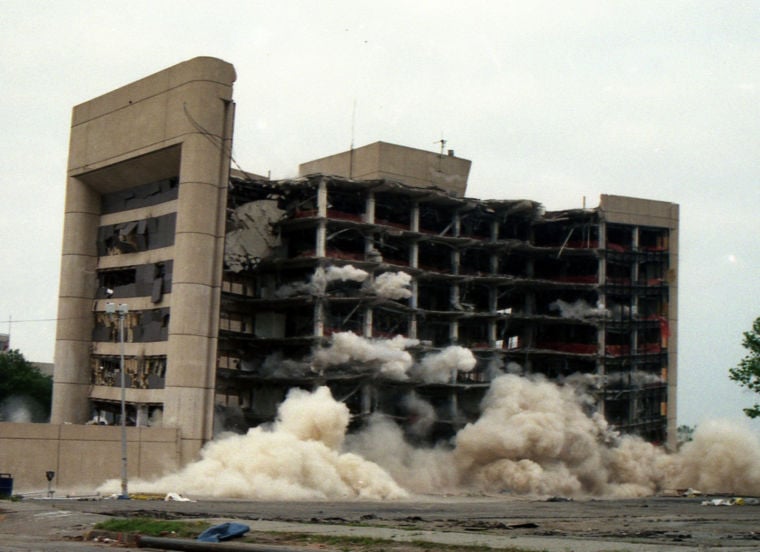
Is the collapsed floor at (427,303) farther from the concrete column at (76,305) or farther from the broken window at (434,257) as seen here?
the concrete column at (76,305)

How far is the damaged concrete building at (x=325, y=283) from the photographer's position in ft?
225

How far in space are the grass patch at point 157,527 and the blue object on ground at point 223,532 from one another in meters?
1.16

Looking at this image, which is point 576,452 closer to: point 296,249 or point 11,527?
point 296,249

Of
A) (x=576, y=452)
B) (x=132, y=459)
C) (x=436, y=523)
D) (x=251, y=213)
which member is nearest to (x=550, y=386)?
(x=576, y=452)

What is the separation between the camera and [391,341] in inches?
2908

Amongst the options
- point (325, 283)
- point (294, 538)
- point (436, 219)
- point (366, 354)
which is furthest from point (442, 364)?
point (294, 538)

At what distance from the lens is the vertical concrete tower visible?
220 ft

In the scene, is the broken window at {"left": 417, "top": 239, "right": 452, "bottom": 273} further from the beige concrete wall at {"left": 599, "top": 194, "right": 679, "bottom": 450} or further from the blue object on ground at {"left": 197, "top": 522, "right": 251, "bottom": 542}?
the blue object on ground at {"left": 197, "top": 522, "right": 251, "bottom": 542}

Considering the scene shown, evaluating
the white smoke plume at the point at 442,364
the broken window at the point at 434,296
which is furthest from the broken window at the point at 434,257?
the white smoke plume at the point at 442,364

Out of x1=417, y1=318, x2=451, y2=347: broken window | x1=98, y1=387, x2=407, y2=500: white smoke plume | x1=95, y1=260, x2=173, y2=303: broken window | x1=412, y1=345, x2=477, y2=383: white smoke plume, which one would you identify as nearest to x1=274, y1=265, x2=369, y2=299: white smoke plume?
x1=98, y1=387, x2=407, y2=500: white smoke plume

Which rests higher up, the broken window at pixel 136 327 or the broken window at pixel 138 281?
the broken window at pixel 138 281

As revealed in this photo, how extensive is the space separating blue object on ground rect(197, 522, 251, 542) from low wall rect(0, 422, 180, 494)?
3798cm

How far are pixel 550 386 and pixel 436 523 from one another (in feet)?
170

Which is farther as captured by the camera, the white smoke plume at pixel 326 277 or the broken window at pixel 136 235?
the broken window at pixel 136 235
